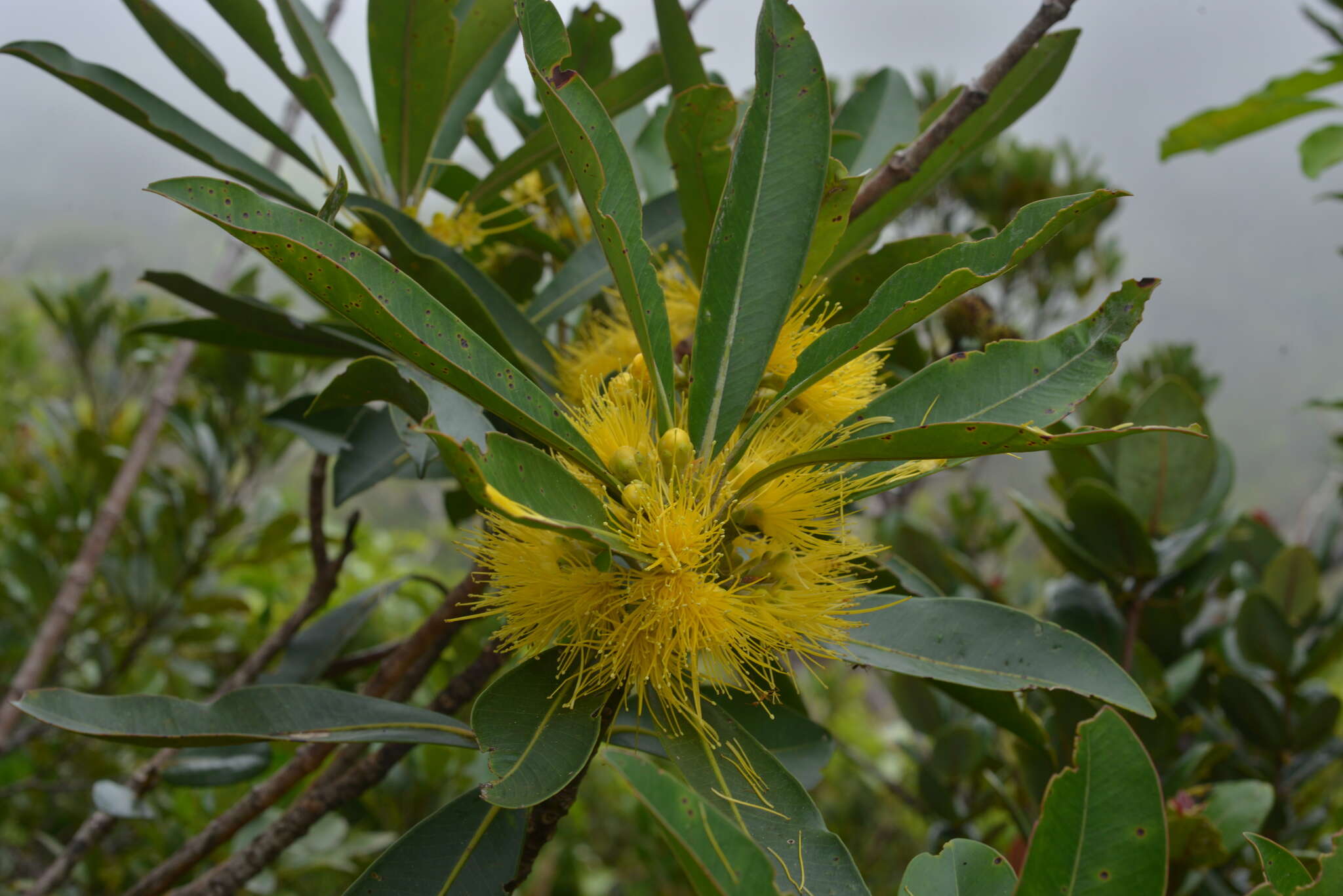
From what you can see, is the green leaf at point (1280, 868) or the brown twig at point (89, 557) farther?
the brown twig at point (89, 557)

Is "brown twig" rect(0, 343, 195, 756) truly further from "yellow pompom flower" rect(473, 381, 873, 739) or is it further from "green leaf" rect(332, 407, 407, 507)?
"yellow pompom flower" rect(473, 381, 873, 739)

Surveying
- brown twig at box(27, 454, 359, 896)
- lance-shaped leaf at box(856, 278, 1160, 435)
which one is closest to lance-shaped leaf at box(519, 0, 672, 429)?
lance-shaped leaf at box(856, 278, 1160, 435)

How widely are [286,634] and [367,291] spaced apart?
109 cm

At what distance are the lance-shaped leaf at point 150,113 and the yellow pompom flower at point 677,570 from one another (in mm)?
532

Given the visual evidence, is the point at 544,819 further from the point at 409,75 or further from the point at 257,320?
the point at 409,75

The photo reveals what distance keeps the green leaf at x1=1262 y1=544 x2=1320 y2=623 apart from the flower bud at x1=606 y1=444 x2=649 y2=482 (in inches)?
58.3

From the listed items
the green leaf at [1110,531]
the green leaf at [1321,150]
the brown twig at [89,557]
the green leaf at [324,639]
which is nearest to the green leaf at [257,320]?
the green leaf at [324,639]

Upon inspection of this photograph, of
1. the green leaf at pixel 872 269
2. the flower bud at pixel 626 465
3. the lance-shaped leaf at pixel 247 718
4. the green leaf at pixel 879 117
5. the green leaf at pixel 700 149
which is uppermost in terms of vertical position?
the green leaf at pixel 879 117

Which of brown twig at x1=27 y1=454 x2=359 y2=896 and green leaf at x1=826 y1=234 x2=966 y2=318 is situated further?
brown twig at x1=27 y1=454 x2=359 y2=896

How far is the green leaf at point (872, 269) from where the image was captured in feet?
3.15

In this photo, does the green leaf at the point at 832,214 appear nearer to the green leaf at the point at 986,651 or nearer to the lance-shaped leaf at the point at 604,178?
the lance-shaped leaf at the point at 604,178

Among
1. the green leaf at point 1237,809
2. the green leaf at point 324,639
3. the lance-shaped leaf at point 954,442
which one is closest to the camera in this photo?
the lance-shaped leaf at point 954,442

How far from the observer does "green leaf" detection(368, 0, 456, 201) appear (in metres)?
1.07

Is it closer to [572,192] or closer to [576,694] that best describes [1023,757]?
[576,694]
